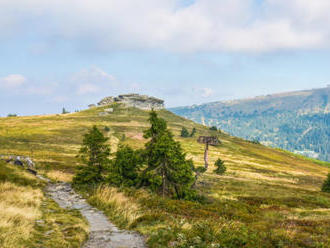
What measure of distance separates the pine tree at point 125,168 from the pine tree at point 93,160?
4.12 ft

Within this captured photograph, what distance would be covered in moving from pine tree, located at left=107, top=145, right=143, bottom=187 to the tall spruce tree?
3.93 feet

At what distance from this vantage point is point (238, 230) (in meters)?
11.2

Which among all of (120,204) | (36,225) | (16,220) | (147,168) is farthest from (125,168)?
(16,220)

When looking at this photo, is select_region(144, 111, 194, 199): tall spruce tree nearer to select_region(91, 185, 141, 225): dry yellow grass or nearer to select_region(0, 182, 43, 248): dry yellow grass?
select_region(91, 185, 141, 225): dry yellow grass

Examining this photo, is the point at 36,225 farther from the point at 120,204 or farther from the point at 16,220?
the point at 120,204

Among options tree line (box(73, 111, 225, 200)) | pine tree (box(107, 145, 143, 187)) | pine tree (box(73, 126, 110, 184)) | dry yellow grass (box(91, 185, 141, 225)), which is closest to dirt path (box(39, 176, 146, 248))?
dry yellow grass (box(91, 185, 141, 225))

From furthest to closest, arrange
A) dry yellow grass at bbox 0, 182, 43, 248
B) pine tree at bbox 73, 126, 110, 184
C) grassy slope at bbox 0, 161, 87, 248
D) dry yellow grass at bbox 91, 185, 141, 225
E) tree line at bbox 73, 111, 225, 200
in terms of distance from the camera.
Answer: pine tree at bbox 73, 126, 110, 184 → tree line at bbox 73, 111, 225, 200 → dry yellow grass at bbox 91, 185, 141, 225 → grassy slope at bbox 0, 161, 87, 248 → dry yellow grass at bbox 0, 182, 43, 248

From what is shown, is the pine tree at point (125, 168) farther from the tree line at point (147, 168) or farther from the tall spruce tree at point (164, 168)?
the tall spruce tree at point (164, 168)

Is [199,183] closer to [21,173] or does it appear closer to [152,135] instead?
[152,135]

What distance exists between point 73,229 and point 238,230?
293 inches

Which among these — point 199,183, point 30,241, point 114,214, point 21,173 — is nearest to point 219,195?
point 199,183

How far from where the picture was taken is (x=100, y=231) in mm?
11664

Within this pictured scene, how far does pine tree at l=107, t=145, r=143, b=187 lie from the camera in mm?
24359

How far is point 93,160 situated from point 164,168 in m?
7.43
